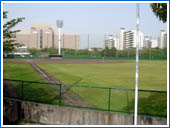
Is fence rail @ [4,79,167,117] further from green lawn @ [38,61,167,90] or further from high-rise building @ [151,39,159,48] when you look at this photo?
high-rise building @ [151,39,159,48]

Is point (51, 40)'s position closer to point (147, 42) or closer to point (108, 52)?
point (108, 52)

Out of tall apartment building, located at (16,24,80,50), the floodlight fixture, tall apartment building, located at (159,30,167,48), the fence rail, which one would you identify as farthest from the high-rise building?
the fence rail

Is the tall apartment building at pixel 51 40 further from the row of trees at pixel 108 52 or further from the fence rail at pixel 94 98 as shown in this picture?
the fence rail at pixel 94 98

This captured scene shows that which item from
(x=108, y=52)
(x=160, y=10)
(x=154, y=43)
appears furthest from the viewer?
(x=154, y=43)

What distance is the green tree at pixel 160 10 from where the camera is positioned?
5.24 m

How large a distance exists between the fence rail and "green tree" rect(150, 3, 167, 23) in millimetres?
2620

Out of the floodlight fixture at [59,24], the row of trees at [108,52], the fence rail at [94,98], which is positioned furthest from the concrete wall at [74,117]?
the row of trees at [108,52]

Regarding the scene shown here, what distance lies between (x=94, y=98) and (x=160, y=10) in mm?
4791

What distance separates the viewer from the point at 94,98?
28.7 ft

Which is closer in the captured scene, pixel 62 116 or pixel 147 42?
pixel 62 116

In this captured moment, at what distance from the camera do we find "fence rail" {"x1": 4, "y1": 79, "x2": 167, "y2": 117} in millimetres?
7336

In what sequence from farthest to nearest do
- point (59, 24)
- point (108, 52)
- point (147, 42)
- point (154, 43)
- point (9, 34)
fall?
point (147, 42) → point (154, 43) → point (108, 52) → point (59, 24) → point (9, 34)

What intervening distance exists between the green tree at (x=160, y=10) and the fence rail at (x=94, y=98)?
262cm

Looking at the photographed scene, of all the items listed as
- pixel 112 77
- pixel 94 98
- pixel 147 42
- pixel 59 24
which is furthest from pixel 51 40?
pixel 94 98
